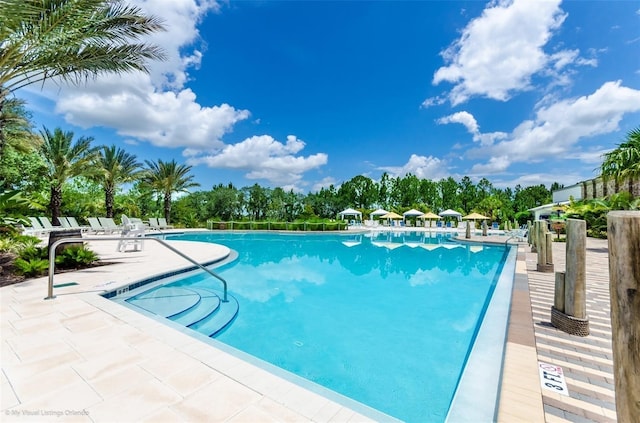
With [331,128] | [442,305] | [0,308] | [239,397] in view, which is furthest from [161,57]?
[331,128]

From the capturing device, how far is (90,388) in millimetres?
2355

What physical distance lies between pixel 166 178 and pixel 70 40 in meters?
21.1

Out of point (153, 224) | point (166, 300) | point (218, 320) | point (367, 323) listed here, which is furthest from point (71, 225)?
point (367, 323)

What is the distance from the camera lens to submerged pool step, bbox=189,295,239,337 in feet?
14.6

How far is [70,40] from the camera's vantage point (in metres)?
6.85

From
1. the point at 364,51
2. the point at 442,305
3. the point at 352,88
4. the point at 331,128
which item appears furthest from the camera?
the point at 331,128

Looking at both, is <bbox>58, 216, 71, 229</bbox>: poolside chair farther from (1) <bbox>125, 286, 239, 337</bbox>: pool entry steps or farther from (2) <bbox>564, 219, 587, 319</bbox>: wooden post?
(2) <bbox>564, 219, 587, 319</bbox>: wooden post


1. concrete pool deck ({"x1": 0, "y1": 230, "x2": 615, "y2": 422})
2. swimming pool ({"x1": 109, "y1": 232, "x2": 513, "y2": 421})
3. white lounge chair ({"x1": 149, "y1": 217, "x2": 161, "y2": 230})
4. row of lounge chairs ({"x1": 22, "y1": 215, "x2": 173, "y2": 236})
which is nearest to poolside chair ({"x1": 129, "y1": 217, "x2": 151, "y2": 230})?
row of lounge chairs ({"x1": 22, "y1": 215, "x2": 173, "y2": 236})

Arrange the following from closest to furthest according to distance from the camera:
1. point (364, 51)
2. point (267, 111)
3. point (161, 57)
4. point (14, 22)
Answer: point (14, 22), point (161, 57), point (364, 51), point (267, 111)

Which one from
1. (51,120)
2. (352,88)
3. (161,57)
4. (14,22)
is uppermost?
(352,88)

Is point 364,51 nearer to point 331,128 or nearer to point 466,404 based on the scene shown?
point 331,128

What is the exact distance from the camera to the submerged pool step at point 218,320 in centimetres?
445

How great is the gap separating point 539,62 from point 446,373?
21.1m

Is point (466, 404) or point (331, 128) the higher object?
point (331, 128)
